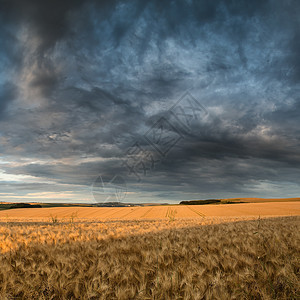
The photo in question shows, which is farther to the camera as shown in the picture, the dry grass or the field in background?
the field in background

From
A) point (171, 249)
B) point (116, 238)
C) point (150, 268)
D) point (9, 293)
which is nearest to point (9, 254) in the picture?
point (9, 293)

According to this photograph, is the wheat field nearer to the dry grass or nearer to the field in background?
the dry grass

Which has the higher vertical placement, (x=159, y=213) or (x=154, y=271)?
(x=154, y=271)

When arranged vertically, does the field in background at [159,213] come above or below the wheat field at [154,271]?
below

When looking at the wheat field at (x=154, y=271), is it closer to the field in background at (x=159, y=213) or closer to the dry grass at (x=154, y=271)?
the dry grass at (x=154, y=271)

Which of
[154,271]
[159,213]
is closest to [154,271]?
[154,271]

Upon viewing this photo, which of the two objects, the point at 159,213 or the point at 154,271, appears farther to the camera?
the point at 159,213

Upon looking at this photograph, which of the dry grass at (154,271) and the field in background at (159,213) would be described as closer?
the dry grass at (154,271)

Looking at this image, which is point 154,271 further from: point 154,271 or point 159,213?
point 159,213

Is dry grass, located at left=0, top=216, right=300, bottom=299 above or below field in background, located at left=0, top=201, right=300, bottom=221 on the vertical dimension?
above

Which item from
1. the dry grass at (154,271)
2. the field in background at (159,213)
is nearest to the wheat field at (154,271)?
the dry grass at (154,271)

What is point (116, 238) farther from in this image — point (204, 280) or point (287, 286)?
point (287, 286)

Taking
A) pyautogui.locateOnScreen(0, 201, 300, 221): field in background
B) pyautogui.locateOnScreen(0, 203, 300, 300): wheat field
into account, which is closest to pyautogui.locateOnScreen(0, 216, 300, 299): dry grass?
pyautogui.locateOnScreen(0, 203, 300, 300): wheat field

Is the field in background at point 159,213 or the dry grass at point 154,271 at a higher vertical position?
the dry grass at point 154,271
